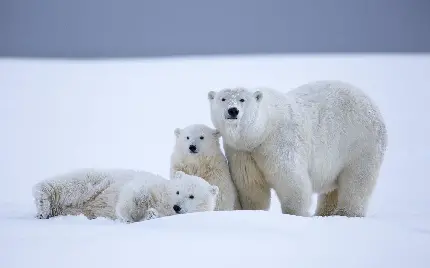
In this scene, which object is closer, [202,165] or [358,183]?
[202,165]

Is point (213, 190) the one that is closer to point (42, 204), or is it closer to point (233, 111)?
point (233, 111)

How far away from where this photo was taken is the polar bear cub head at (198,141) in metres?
6.74

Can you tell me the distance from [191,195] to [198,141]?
806 mm

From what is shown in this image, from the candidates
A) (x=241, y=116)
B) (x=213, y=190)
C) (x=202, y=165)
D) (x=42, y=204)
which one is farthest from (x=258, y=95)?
(x=42, y=204)

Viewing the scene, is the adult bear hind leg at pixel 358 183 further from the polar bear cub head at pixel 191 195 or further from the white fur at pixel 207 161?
the polar bear cub head at pixel 191 195

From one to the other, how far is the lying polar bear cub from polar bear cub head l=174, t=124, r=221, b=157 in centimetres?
46

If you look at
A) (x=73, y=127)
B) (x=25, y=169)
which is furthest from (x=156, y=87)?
(x=25, y=169)

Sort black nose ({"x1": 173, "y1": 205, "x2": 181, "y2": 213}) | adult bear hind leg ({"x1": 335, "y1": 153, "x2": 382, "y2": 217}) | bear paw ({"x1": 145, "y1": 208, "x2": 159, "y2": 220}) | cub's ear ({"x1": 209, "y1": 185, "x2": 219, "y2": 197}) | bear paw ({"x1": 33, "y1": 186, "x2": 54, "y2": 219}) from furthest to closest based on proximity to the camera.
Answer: adult bear hind leg ({"x1": 335, "y1": 153, "x2": 382, "y2": 217}), bear paw ({"x1": 33, "y1": 186, "x2": 54, "y2": 219}), cub's ear ({"x1": 209, "y1": 185, "x2": 219, "y2": 197}), black nose ({"x1": 173, "y1": 205, "x2": 181, "y2": 213}), bear paw ({"x1": 145, "y1": 208, "x2": 159, "y2": 220})

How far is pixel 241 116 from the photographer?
6.43 meters

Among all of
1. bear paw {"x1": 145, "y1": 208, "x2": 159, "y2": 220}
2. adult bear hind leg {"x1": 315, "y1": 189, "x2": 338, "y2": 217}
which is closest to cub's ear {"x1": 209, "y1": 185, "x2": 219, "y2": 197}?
bear paw {"x1": 145, "y1": 208, "x2": 159, "y2": 220}

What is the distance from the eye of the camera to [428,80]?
18.6 meters

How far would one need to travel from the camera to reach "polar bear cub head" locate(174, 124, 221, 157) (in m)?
6.74

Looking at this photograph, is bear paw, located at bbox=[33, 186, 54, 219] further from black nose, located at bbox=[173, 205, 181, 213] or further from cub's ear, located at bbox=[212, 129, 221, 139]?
cub's ear, located at bbox=[212, 129, 221, 139]

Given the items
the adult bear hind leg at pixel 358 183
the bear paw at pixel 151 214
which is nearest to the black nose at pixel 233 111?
the bear paw at pixel 151 214
